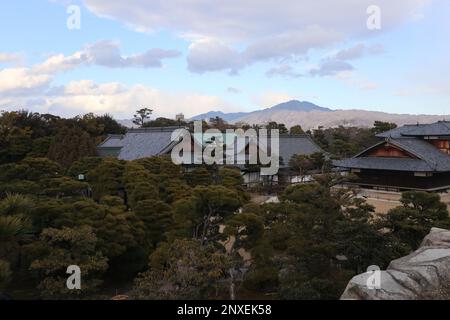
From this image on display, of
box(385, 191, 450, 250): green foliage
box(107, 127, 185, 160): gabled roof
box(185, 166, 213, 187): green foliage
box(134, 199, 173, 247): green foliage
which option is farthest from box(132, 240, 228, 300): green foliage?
→ box(107, 127, 185, 160): gabled roof

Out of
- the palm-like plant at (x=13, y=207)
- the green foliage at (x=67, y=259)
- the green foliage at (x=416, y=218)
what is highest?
the palm-like plant at (x=13, y=207)

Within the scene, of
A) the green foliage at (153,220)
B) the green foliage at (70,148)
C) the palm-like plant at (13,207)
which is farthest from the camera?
the green foliage at (70,148)

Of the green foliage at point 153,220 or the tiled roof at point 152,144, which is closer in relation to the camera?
the green foliage at point 153,220

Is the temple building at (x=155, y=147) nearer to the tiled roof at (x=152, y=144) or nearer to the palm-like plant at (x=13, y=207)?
the tiled roof at (x=152, y=144)

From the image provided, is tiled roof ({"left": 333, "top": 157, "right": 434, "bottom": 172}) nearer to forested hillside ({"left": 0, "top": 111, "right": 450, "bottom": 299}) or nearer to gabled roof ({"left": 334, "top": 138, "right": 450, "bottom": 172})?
gabled roof ({"left": 334, "top": 138, "right": 450, "bottom": 172})

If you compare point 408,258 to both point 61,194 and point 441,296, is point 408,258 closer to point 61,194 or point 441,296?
point 441,296

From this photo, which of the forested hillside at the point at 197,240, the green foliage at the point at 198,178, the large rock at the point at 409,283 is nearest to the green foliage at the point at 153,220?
the forested hillside at the point at 197,240

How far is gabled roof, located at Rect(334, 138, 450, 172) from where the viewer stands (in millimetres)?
26547

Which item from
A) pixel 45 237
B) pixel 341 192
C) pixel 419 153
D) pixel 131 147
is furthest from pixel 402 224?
pixel 131 147

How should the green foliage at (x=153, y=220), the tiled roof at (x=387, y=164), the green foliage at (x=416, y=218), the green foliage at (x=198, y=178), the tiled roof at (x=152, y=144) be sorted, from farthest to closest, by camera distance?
the tiled roof at (x=152, y=144), the tiled roof at (x=387, y=164), the green foliage at (x=198, y=178), the green foliage at (x=153, y=220), the green foliage at (x=416, y=218)

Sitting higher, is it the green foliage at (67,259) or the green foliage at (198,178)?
the green foliage at (198,178)

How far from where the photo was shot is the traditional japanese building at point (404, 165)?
88.0ft

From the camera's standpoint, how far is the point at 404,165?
27.2m

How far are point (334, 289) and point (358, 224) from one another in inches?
67.1
